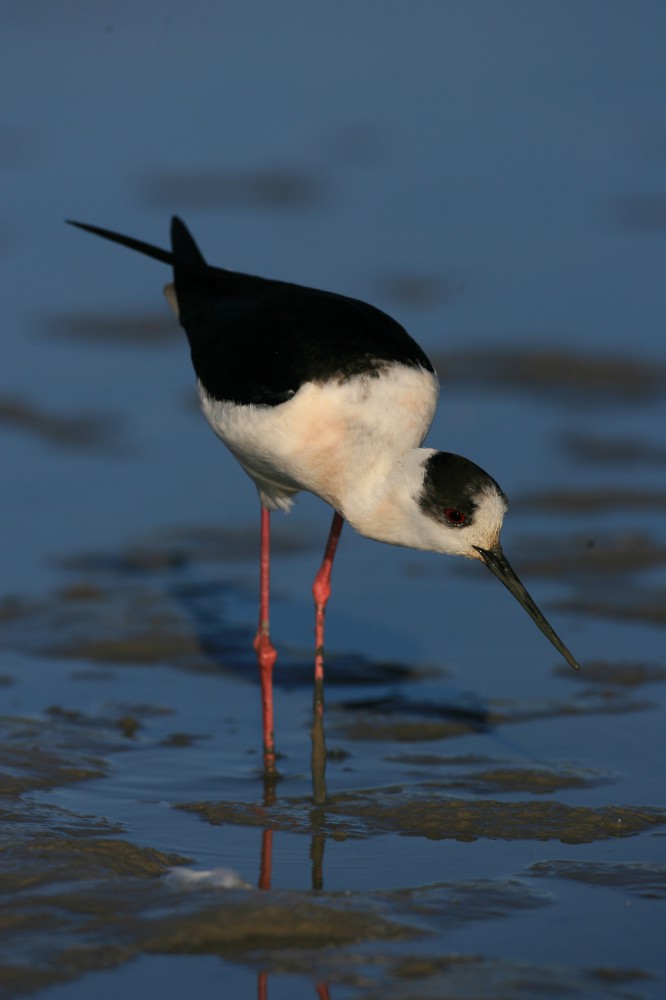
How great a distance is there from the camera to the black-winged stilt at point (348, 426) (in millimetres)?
4988

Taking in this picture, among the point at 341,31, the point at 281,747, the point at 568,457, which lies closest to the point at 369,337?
the point at 281,747

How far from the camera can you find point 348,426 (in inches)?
204

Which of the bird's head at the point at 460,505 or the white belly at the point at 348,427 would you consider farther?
the white belly at the point at 348,427

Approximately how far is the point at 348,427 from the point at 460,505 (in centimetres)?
46

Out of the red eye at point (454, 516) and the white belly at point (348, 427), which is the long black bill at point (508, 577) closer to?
the red eye at point (454, 516)

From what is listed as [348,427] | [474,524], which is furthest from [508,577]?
[348,427]

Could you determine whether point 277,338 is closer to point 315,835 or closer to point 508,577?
point 508,577

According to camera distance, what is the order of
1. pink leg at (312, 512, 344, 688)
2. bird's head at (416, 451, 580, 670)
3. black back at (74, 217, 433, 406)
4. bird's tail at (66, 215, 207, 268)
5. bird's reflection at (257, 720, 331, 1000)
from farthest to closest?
bird's tail at (66, 215, 207, 268) < pink leg at (312, 512, 344, 688) < black back at (74, 217, 433, 406) < bird's head at (416, 451, 580, 670) < bird's reflection at (257, 720, 331, 1000)

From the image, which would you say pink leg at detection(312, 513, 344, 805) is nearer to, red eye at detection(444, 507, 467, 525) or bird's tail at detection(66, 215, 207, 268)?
red eye at detection(444, 507, 467, 525)

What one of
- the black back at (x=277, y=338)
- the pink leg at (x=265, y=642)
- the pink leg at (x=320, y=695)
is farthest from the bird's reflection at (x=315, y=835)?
the black back at (x=277, y=338)

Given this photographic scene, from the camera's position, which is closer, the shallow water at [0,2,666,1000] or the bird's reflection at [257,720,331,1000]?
the bird's reflection at [257,720,331,1000]

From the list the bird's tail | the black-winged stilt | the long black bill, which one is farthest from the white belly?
the bird's tail

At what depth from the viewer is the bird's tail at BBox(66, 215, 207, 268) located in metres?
6.25

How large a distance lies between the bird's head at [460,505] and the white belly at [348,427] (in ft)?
0.70
